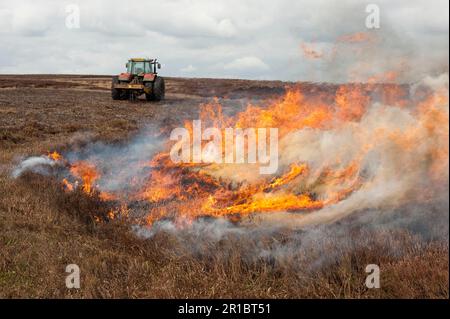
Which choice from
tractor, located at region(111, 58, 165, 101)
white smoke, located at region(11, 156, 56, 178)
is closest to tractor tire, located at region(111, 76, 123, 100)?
tractor, located at region(111, 58, 165, 101)

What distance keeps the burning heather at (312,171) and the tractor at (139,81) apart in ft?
77.7

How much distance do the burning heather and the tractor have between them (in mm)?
23673

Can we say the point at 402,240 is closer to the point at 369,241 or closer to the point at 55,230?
the point at 369,241

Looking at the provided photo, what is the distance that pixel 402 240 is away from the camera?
5.38m

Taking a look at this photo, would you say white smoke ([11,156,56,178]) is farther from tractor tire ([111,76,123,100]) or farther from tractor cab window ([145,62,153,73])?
tractor tire ([111,76,123,100])

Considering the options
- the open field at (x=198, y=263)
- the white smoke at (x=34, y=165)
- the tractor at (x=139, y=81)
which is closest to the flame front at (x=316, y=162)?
the open field at (x=198, y=263)

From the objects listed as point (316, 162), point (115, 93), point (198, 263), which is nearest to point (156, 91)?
point (115, 93)

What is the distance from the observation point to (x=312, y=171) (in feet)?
25.3

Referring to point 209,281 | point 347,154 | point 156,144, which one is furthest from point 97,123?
point 209,281

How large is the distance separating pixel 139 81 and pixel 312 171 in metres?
28.8

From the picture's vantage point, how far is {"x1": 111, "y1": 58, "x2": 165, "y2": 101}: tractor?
34.0 meters

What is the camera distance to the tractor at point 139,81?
112 feet

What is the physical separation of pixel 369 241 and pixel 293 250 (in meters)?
0.96

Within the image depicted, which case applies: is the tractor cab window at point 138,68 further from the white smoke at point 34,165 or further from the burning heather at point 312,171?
the burning heather at point 312,171
